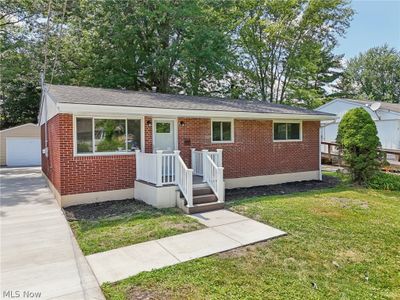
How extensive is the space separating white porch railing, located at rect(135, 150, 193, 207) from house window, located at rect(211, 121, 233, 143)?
233 centimetres

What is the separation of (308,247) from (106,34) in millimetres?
17820

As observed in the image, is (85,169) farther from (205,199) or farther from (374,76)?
(374,76)

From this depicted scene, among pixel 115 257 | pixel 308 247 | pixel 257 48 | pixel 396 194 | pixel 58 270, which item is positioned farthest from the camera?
pixel 257 48

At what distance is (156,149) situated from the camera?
28.5 ft

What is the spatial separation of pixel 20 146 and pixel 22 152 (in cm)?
48

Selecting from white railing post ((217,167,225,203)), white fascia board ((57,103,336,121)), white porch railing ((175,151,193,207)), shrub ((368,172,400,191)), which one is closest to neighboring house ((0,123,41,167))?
white fascia board ((57,103,336,121))

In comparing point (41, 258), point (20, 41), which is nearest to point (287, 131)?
point (41, 258)

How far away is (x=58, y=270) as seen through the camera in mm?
3973

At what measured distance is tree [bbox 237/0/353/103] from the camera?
21.4 m

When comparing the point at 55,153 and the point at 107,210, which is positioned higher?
the point at 55,153

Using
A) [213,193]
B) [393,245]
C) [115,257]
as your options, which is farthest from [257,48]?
[115,257]

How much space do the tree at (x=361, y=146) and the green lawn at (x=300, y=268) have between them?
13.8 feet

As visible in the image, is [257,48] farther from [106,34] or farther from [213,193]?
[213,193]

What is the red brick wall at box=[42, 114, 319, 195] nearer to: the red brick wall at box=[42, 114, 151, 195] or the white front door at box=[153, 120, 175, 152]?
the red brick wall at box=[42, 114, 151, 195]
